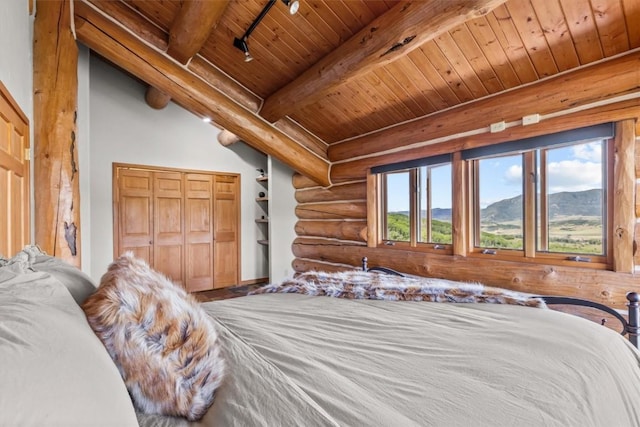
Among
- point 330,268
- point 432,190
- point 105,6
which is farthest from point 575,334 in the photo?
point 105,6

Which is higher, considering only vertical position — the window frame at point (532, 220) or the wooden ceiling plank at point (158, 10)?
the wooden ceiling plank at point (158, 10)

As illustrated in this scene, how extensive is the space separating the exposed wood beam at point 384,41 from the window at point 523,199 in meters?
1.24

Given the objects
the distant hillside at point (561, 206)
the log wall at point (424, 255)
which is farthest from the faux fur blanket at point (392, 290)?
the distant hillside at point (561, 206)

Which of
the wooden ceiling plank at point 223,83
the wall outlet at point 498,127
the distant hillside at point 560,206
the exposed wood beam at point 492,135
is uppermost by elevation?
the wooden ceiling plank at point 223,83

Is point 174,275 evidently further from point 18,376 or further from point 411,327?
point 18,376

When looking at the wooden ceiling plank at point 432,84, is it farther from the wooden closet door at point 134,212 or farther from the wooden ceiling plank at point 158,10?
the wooden closet door at point 134,212

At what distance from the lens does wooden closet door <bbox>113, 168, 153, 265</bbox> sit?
4.48m

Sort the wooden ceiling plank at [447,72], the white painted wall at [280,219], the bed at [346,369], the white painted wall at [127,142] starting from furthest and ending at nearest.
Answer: the white painted wall at [280,219] → the white painted wall at [127,142] → the wooden ceiling plank at [447,72] → the bed at [346,369]

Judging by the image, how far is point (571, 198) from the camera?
2.44 m

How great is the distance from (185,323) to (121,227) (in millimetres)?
4439

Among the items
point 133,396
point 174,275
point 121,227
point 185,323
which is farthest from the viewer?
point 174,275

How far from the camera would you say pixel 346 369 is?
966 mm

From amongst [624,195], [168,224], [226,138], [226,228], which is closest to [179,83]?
[226,138]

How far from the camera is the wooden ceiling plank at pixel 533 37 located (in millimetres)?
2061
